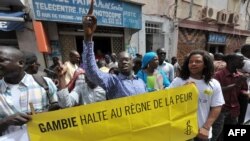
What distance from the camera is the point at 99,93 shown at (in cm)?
281

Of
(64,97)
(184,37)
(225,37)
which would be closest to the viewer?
(64,97)

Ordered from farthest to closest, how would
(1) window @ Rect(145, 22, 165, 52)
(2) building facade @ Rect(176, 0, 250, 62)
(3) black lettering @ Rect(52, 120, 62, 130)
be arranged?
(2) building facade @ Rect(176, 0, 250, 62) → (1) window @ Rect(145, 22, 165, 52) → (3) black lettering @ Rect(52, 120, 62, 130)

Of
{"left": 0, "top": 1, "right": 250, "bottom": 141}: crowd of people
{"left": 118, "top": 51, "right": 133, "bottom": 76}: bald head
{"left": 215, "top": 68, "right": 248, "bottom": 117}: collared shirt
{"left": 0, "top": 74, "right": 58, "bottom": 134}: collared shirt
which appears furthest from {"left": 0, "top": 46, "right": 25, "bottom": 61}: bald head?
{"left": 215, "top": 68, "right": 248, "bottom": 117}: collared shirt

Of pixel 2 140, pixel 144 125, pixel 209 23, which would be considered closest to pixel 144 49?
pixel 209 23

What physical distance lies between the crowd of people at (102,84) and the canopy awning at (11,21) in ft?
8.31

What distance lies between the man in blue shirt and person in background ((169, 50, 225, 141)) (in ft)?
1.80

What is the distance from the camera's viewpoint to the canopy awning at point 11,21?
17.4ft

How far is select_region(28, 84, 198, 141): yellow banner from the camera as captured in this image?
173 centimetres

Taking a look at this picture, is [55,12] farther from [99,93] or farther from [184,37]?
[184,37]

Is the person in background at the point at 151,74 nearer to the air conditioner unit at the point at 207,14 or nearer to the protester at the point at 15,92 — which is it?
the protester at the point at 15,92

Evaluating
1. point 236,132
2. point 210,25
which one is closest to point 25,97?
point 236,132

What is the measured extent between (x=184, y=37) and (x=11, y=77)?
1045 centimetres

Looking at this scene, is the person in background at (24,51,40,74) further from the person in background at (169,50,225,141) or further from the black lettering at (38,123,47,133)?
the person in background at (169,50,225,141)

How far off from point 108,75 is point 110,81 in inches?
2.4
